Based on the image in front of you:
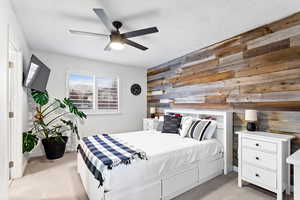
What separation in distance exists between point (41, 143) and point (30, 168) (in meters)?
0.83

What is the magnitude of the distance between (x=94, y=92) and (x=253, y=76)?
13.1ft

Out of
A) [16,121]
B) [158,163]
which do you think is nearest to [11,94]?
[16,121]

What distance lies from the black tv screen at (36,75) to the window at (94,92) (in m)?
0.89

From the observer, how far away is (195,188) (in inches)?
94.9

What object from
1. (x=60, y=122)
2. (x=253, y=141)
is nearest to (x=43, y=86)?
(x=60, y=122)

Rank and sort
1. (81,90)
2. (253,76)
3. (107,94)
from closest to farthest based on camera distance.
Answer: (253,76), (81,90), (107,94)

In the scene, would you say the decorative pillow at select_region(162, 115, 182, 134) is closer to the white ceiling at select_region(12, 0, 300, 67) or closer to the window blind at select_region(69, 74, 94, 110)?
the white ceiling at select_region(12, 0, 300, 67)

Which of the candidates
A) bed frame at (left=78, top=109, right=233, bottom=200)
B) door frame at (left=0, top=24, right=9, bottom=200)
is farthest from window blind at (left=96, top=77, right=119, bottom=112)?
door frame at (left=0, top=24, right=9, bottom=200)

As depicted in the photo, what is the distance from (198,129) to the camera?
2.94m

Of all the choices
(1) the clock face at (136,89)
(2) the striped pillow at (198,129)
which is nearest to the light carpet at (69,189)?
(2) the striped pillow at (198,129)

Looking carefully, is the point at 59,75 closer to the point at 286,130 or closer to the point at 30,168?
the point at 30,168

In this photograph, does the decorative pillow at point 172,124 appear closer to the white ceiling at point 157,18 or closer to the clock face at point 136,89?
the white ceiling at point 157,18

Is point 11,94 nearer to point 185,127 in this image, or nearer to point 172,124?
point 172,124

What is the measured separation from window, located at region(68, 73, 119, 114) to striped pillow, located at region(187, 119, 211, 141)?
275 centimetres
